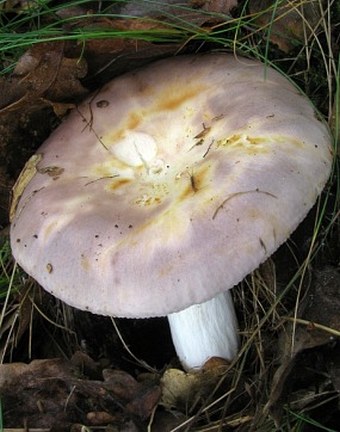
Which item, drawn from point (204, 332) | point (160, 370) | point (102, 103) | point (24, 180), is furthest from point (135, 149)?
point (160, 370)

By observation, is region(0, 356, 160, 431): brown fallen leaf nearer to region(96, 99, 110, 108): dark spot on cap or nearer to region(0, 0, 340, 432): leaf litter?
region(0, 0, 340, 432): leaf litter

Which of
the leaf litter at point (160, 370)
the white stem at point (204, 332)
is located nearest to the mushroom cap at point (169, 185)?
the leaf litter at point (160, 370)

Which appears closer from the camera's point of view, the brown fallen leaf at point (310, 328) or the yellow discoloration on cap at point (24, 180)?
the brown fallen leaf at point (310, 328)

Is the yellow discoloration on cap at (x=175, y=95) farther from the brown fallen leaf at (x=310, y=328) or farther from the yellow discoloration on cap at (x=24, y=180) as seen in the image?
the brown fallen leaf at (x=310, y=328)

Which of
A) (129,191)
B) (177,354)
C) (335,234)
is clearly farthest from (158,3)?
(177,354)

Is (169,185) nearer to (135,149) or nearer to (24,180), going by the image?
(135,149)

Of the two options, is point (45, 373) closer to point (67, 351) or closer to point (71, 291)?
point (67, 351)

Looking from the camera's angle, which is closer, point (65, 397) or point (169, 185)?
point (169, 185)

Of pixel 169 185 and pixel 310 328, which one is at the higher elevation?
pixel 169 185
